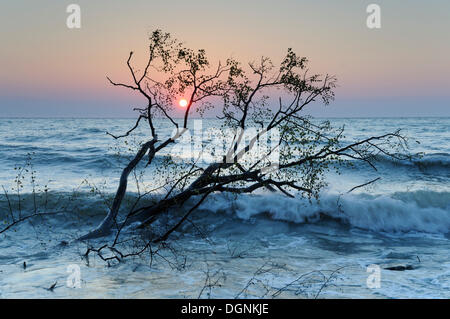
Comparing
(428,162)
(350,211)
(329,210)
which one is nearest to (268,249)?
(329,210)

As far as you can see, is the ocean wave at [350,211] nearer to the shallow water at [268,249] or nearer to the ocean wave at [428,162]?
the shallow water at [268,249]

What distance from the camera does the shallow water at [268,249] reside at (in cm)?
934

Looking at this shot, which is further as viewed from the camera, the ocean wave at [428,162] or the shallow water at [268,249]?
the ocean wave at [428,162]

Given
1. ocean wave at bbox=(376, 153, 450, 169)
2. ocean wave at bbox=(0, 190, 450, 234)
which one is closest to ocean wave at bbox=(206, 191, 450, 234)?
ocean wave at bbox=(0, 190, 450, 234)

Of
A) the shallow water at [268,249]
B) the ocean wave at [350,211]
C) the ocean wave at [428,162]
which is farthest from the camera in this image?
the ocean wave at [428,162]

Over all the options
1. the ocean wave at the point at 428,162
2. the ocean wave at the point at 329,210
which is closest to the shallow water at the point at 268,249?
the ocean wave at the point at 329,210

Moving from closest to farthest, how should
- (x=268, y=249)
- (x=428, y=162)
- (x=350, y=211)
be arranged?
(x=268, y=249), (x=350, y=211), (x=428, y=162)

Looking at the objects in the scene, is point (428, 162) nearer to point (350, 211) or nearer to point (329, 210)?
point (350, 211)

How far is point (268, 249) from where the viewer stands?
45.0 feet

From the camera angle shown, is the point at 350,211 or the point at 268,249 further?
the point at 350,211

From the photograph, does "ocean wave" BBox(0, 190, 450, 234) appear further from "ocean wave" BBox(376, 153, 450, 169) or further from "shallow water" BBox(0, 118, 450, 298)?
"ocean wave" BBox(376, 153, 450, 169)

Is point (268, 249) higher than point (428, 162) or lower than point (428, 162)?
lower

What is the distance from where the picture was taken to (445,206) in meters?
20.8

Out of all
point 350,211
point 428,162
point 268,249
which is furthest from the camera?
point 428,162
